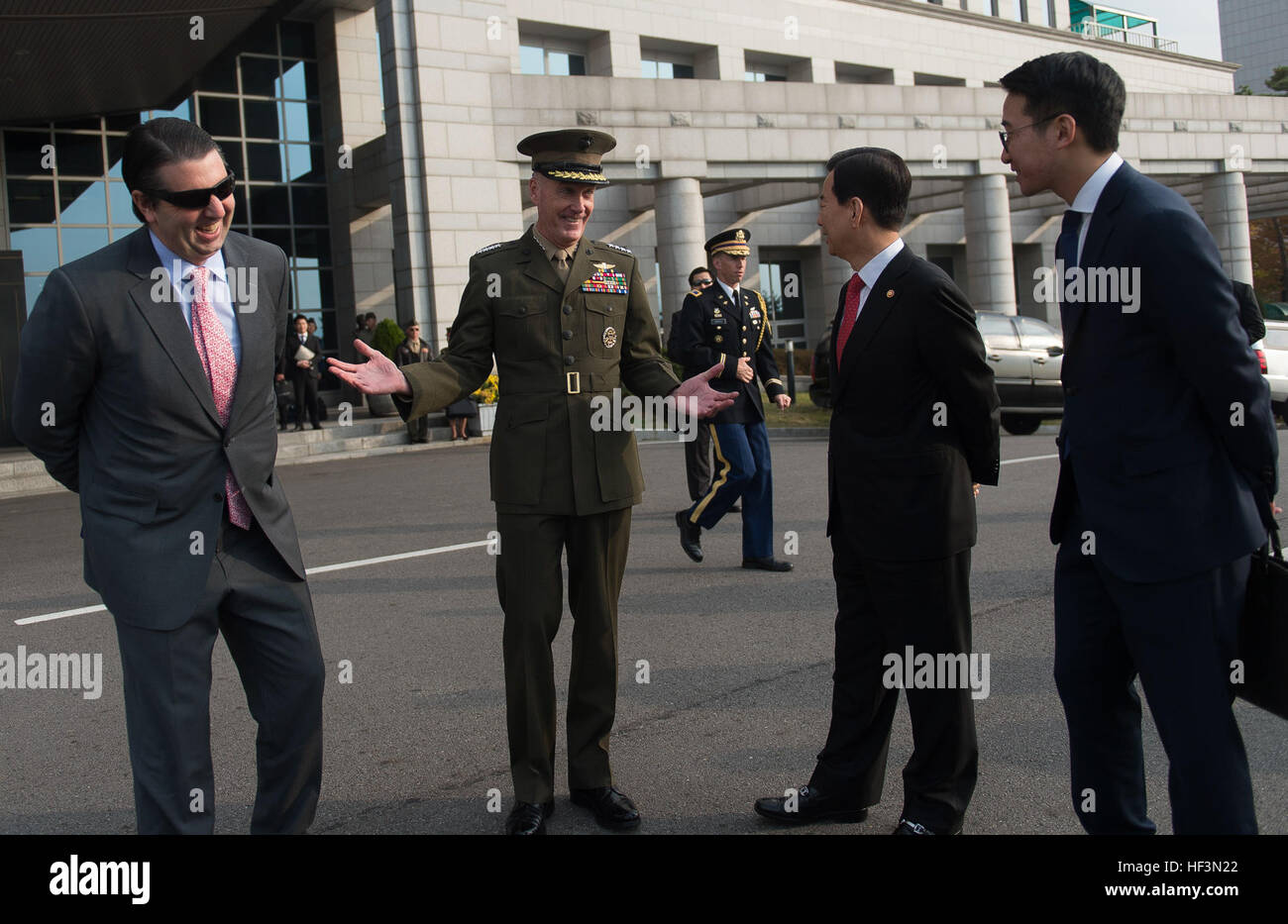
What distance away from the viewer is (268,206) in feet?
88.9

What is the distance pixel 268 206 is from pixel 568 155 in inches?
992

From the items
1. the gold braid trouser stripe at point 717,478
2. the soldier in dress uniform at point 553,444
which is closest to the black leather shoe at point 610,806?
the soldier in dress uniform at point 553,444

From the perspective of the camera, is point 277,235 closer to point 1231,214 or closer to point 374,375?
point 374,375

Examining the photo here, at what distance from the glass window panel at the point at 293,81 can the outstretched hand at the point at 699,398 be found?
25955mm

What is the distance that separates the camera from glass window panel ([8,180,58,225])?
938 inches

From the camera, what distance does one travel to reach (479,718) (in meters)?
4.96

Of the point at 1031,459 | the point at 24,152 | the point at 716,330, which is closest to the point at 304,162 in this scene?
the point at 24,152

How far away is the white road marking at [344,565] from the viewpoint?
718 cm

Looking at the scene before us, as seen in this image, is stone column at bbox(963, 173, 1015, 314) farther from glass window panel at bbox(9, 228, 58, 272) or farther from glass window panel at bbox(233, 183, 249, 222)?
glass window panel at bbox(9, 228, 58, 272)

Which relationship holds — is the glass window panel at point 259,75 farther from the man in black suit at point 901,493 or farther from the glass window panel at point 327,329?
the man in black suit at point 901,493

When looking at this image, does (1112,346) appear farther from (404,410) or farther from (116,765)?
(116,765)
